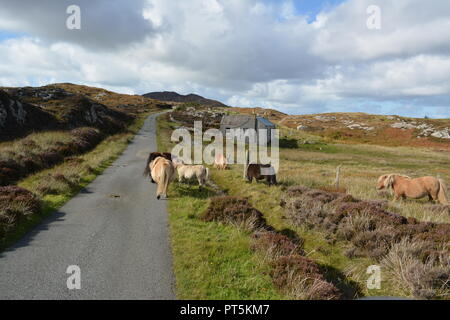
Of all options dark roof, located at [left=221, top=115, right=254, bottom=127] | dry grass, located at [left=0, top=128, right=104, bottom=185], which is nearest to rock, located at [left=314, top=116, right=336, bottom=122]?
dark roof, located at [left=221, top=115, right=254, bottom=127]

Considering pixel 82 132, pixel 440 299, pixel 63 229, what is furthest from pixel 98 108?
pixel 440 299

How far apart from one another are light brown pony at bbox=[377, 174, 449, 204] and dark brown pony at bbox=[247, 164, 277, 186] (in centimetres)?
641

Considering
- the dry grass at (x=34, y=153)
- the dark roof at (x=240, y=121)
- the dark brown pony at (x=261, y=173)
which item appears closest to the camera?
the dry grass at (x=34, y=153)

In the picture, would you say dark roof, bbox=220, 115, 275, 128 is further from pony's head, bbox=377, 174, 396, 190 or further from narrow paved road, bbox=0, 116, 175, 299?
narrow paved road, bbox=0, 116, 175, 299

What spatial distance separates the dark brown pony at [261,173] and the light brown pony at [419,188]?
6410 millimetres

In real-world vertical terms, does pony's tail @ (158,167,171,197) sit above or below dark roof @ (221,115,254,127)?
below

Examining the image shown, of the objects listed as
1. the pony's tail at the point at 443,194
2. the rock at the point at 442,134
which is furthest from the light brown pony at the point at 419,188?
the rock at the point at 442,134

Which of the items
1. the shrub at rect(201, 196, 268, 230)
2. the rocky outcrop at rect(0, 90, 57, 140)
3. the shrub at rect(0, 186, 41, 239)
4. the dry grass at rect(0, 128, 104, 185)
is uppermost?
the rocky outcrop at rect(0, 90, 57, 140)

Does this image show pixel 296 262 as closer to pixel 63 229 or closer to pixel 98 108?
pixel 63 229

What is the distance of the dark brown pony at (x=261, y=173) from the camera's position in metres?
17.5

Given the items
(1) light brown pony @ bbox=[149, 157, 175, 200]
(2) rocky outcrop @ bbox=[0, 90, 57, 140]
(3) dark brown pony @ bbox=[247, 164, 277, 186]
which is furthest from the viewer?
(2) rocky outcrop @ bbox=[0, 90, 57, 140]

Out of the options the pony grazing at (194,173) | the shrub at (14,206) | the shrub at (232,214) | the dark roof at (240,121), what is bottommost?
the shrub at (232,214)

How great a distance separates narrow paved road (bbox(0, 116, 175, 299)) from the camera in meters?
5.39

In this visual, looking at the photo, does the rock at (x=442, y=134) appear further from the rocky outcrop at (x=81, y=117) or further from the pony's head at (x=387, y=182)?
the rocky outcrop at (x=81, y=117)
